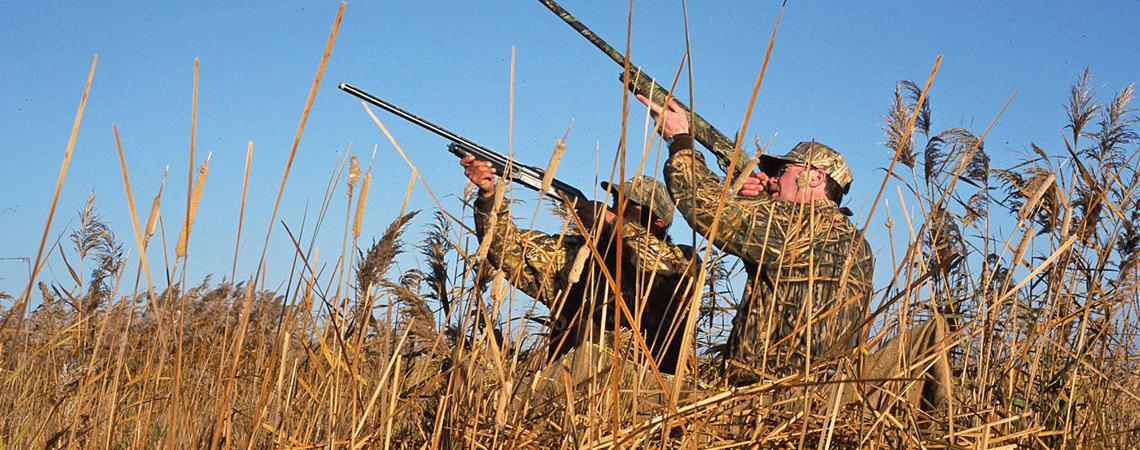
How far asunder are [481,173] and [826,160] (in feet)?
4.85

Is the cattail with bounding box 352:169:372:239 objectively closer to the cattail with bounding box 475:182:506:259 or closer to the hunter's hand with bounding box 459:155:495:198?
→ the cattail with bounding box 475:182:506:259

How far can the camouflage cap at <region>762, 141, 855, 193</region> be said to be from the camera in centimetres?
354

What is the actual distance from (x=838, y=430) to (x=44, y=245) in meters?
1.64

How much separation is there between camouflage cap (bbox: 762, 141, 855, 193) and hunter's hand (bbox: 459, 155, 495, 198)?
3.97 feet

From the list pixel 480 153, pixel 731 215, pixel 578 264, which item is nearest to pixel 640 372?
pixel 578 264

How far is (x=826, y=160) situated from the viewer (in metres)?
3.56

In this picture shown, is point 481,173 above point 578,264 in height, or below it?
above

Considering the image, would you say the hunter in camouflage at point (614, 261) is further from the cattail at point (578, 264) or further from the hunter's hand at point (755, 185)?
the cattail at point (578, 264)

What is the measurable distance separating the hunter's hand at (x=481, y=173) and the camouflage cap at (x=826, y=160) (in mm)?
1209

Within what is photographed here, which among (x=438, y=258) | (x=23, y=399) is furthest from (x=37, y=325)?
(x=438, y=258)

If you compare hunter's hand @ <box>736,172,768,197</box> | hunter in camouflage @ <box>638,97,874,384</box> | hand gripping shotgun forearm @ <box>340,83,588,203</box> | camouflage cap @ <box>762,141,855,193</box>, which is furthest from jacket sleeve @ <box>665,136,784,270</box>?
hand gripping shotgun forearm @ <box>340,83,588,203</box>

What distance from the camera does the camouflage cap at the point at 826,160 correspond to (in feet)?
11.6

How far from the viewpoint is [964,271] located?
8.96 ft

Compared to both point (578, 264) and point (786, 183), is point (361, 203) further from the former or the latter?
point (786, 183)
